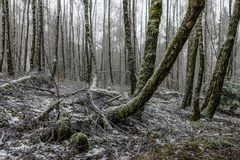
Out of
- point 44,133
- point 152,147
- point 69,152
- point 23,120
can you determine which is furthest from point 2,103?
point 152,147

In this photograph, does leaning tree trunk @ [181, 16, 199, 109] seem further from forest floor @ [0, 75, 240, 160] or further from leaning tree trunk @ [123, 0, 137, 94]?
forest floor @ [0, 75, 240, 160]

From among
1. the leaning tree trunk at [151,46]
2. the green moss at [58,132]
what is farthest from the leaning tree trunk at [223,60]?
the green moss at [58,132]

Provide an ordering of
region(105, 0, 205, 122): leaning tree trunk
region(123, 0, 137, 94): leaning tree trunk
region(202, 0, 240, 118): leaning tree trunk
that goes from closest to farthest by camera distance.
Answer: region(105, 0, 205, 122): leaning tree trunk → region(202, 0, 240, 118): leaning tree trunk → region(123, 0, 137, 94): leaning tree trunk

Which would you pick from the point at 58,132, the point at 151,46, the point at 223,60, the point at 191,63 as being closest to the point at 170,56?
the point at 151,46

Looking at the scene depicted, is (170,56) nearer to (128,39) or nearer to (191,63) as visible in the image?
(128,39)

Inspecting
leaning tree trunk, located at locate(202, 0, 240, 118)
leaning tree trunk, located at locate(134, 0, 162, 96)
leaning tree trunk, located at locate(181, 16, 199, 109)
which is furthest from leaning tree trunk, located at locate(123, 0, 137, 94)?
leaning tree trunk, located at locate(134, 0, 162, 96)

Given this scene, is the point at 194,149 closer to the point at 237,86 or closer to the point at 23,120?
the point at 23,120

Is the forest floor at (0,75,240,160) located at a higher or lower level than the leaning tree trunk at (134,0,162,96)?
lower

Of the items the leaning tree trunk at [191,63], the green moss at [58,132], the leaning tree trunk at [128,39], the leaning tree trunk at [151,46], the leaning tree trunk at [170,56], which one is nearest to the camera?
the leaning tree trunk at [170,56]

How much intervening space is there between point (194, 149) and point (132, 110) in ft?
3.93

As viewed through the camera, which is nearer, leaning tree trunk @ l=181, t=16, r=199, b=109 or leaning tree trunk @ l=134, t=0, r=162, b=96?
leaning tree trunk @ l=134, t=0, r=162, b=96

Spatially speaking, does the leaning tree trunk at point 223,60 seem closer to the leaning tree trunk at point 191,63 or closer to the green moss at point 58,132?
the leaning tree trunk at point 191,63

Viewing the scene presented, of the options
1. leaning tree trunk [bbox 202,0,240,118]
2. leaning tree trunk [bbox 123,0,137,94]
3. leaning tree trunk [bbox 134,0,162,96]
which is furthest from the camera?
leaning tree trunk [bbox 123,0,137,94]

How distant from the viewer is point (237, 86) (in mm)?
11695
